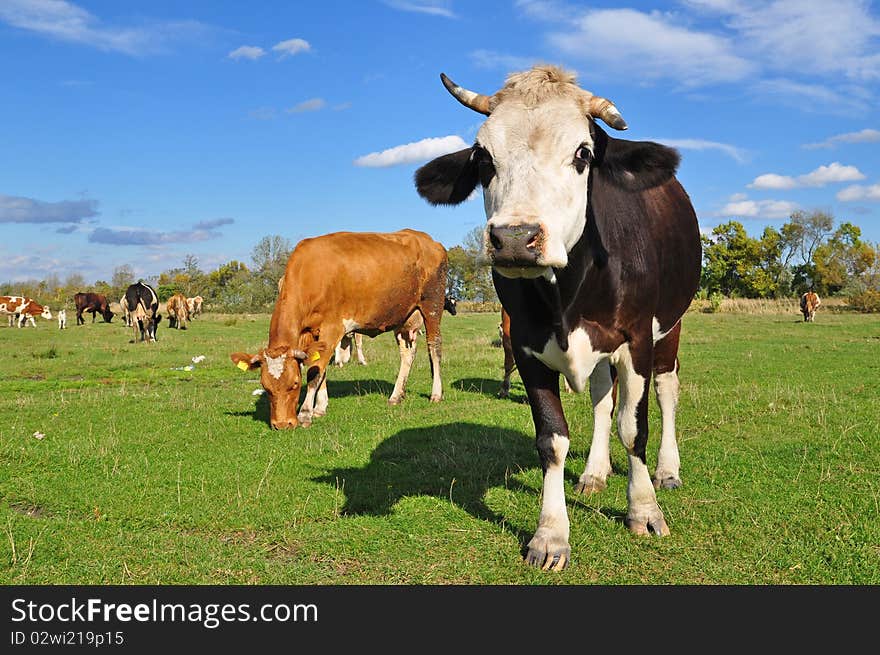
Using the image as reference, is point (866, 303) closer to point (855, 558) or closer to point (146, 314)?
point (146, 314)

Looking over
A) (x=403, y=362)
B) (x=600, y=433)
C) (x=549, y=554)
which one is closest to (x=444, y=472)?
(x=600, y=433)

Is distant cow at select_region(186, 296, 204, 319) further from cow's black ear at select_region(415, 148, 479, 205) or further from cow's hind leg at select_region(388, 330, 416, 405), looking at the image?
cow's black ear at select_region(415, 148, 479, 205)

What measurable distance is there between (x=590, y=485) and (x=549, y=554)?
5.78ft

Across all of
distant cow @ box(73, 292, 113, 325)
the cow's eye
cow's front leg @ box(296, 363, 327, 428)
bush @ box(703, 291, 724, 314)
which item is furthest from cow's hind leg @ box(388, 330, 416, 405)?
bush @ box(703, 291, 724, 314)

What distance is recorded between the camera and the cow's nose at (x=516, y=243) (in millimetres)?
3627

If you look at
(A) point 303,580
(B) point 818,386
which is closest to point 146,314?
(B) point 818,386

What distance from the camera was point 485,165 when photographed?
14.0 ft

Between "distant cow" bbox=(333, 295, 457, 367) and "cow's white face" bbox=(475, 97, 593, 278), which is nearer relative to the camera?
"cow's white face" bbox=(475, 97, 593, 278)

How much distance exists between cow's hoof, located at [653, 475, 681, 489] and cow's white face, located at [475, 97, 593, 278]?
303 centimetres

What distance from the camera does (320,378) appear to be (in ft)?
33.2

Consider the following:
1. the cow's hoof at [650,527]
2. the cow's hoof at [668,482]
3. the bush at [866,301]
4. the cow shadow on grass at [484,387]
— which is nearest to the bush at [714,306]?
the bush at [866,301]

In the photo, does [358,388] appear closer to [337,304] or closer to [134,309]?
[337,304]

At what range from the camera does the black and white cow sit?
391cm

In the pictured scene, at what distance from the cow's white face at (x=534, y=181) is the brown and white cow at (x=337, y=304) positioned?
19.4ft
